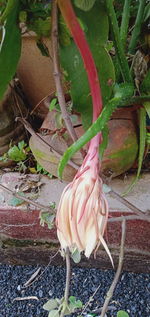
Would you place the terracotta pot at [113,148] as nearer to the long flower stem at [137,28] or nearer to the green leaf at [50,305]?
the long flower stem at [137,28]

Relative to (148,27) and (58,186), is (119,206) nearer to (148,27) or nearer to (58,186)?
(58,186)

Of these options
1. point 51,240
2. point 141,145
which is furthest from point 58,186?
point 141,145

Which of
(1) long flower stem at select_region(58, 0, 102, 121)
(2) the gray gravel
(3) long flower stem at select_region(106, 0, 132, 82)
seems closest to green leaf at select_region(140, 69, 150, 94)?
(3) long flower stem at select_region(106, 0, 132, 82)

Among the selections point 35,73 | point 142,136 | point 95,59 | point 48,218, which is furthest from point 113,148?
point 35,73

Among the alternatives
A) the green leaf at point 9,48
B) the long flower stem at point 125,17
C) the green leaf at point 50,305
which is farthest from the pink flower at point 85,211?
the long flower stem at point 125,17

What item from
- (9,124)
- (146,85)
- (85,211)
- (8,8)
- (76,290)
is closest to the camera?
(85,211)

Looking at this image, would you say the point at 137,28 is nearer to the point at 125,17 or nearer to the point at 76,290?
the point at 125,17
